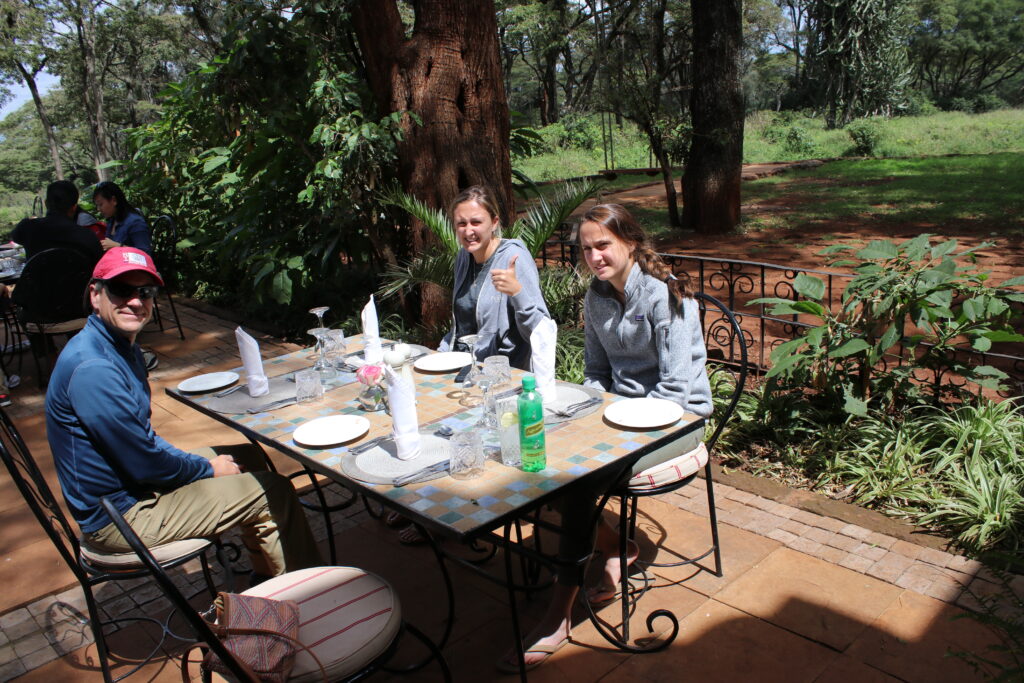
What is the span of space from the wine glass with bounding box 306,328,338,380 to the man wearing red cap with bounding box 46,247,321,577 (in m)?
0.56

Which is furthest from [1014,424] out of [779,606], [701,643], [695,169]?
[695,169]

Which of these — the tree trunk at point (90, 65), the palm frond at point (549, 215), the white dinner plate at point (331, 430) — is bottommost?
the white dinner plate at point (331, 430)

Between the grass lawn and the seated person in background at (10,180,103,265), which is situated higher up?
the seated person in background at (10,180,103,265)

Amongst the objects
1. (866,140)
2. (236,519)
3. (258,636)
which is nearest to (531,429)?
(258,636)

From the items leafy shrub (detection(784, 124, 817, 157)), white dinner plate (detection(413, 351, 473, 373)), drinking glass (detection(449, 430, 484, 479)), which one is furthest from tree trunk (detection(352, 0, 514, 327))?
leafy shrub (detection(784, 124, 817, 157))

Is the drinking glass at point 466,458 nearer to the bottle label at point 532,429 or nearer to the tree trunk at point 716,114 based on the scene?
the bottle label at point 532,429

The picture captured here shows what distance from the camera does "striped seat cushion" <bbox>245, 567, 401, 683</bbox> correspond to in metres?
1.67

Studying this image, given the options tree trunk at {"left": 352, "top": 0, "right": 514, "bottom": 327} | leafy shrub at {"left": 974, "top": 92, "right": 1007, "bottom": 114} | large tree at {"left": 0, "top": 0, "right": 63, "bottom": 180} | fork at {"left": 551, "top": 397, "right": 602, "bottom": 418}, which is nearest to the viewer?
fork at {"left": 551, "top": 397, "right": 602, "bottom": 418}

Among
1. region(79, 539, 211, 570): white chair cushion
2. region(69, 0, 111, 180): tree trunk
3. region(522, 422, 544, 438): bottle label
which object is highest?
region(69, 0, 111, 180): tree trunk

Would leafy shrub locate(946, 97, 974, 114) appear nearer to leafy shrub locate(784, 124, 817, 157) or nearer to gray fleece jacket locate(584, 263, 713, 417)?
leafy shrub locate(784, 124, 817, 157)

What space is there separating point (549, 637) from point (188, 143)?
6.98 m

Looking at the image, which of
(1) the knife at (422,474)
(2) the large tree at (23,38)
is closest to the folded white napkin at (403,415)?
(1) the knife at (422,474)

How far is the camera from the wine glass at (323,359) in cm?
287

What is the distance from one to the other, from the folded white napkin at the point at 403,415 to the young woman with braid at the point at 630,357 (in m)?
0.57
